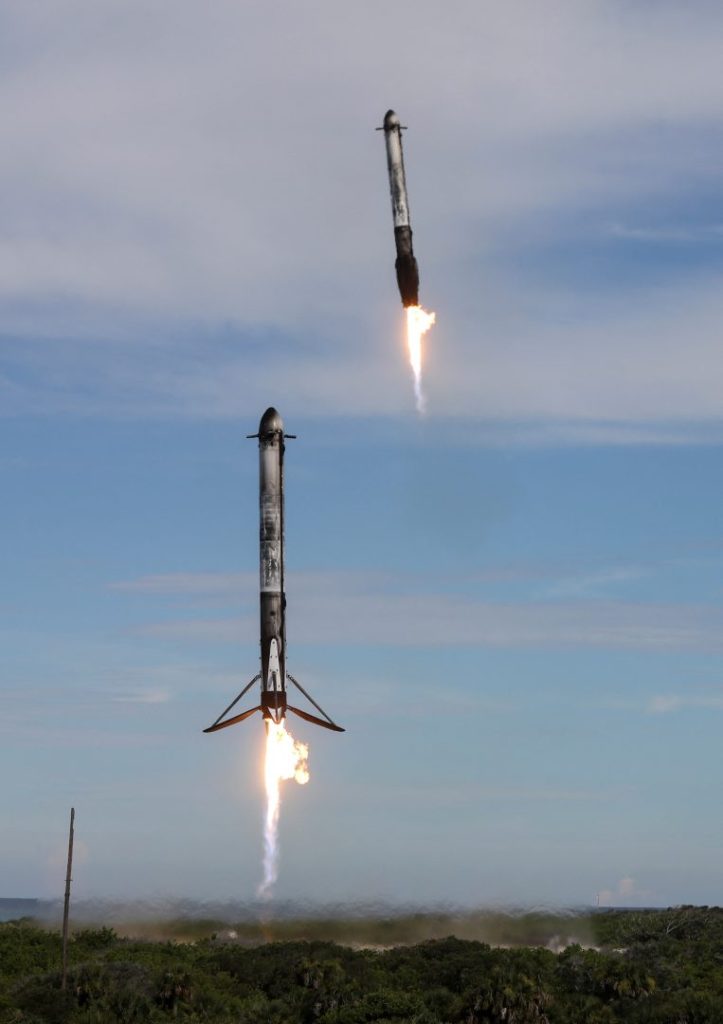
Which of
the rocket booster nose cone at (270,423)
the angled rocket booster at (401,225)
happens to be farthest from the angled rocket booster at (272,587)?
the angled rocket booster at (401,225)

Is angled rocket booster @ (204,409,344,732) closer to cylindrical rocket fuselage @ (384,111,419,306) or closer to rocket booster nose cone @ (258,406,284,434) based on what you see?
rocket booster nose cone @ (258,406,284,434)

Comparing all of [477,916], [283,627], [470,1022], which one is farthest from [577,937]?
[283,627]

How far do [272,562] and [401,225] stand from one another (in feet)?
49.8

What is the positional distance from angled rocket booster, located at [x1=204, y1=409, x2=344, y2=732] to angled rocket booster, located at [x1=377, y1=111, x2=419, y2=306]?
8.08 m

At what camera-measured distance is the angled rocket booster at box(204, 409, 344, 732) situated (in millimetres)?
57938

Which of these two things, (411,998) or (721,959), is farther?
(721,959)

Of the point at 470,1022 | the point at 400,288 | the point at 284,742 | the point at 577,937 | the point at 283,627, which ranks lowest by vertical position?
the point at 470,1022

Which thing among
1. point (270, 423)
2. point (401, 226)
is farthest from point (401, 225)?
point (270, 423)

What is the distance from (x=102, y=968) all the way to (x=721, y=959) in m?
33.3

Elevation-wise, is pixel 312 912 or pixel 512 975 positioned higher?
pixel 312 912

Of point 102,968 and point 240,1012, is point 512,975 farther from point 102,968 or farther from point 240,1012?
point 102,968

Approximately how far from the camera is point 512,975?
184 ft

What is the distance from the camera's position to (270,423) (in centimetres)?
6131

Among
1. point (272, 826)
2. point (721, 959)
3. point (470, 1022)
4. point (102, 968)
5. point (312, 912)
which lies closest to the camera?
point (470, 1022)
